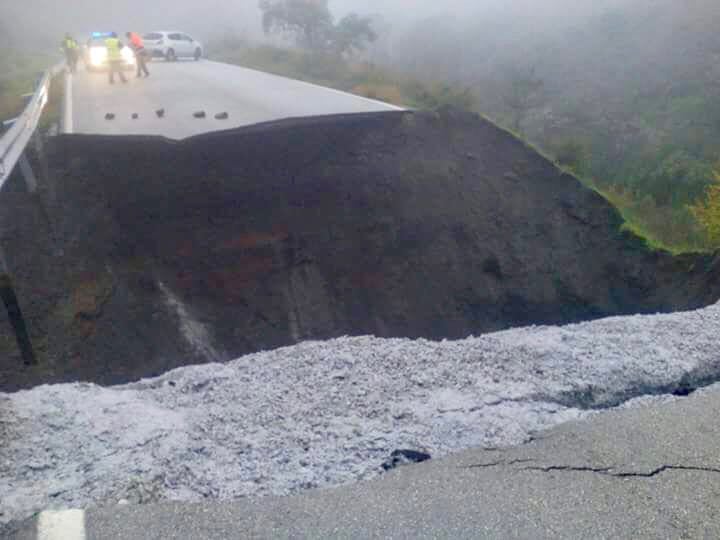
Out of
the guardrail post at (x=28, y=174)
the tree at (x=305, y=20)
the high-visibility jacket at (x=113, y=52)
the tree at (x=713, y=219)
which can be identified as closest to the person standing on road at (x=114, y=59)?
the high-visibility jacket at (x=113, y=52)

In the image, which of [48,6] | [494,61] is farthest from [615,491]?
[48,6]

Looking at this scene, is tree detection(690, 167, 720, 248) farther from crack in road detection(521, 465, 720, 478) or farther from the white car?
the white car

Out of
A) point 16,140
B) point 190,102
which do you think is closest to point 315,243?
point 16,140

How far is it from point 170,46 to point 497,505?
1485 inches

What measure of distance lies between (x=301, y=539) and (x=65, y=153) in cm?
1066

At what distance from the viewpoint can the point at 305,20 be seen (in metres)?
41.2

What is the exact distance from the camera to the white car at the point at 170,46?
37500mm

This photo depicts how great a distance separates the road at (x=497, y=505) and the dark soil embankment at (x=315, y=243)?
5.86 metres

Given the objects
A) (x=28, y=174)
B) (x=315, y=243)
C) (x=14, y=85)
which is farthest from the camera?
(x=14, y=85)

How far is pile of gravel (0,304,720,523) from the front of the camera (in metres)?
3.92

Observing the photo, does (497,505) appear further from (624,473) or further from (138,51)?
(138,51)

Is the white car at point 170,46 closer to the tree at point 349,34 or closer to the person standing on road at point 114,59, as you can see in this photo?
the tree at point 349,34

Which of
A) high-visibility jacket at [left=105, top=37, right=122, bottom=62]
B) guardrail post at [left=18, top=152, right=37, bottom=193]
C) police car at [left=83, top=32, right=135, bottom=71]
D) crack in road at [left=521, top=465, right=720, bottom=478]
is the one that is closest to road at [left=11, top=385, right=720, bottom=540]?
crack in road at [left=521, top=465, right=720, bottom=478]

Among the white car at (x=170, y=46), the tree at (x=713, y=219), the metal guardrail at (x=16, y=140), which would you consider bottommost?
the tree at (x=713, y=219)
